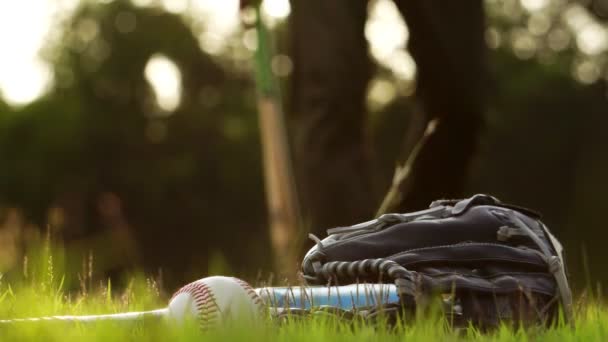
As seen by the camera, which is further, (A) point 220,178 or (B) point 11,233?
(A) point 220,178

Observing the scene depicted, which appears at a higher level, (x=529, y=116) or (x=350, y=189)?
(x=529, y=116)

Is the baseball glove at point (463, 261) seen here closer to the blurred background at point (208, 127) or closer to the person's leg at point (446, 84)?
the person's leg at point (446, 84)

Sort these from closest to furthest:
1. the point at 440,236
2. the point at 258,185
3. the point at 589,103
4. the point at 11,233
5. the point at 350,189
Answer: the point at 440,236, the point at 11,233, the point at 350,189, the point at 589,103, the point at 258,185

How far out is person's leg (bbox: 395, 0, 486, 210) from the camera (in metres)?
5.10

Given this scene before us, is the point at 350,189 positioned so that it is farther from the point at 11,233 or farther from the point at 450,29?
the point at 11,233

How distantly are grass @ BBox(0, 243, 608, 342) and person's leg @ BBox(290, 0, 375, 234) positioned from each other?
1.87 meters

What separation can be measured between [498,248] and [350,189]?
1958 millimetres

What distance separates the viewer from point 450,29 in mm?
5133

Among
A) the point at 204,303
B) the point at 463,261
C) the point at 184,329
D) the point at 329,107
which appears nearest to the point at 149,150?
the point at 329,107

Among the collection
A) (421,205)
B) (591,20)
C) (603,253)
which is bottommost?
(603,253)

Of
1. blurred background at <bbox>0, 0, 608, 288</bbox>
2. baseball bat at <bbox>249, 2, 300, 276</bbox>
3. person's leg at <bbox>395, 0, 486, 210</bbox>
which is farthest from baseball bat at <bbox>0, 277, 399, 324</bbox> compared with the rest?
blurred background at <bbox>0, 0, 608, 288</bbox>

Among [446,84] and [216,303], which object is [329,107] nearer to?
[446,84]

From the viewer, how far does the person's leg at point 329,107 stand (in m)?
4.96

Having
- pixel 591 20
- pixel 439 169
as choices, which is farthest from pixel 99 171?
pixel 439 169
